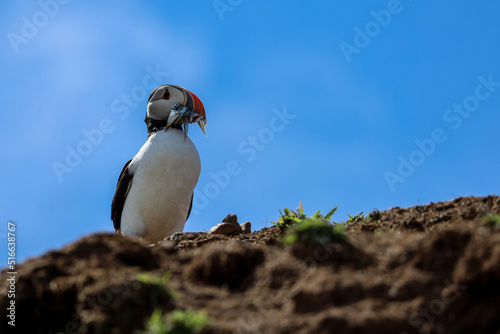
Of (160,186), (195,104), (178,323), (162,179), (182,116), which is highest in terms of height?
(195,104)

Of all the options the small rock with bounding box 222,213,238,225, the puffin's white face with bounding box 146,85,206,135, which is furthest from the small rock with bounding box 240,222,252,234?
the puffin's white face with bounding box 146,85,206,135

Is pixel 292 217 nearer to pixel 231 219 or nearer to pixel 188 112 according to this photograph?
pixel 231 219

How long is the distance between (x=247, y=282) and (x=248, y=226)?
5813mm

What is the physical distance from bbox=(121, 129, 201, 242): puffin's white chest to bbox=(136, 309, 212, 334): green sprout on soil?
22.8 feet

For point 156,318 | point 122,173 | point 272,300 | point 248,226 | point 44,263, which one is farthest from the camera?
point 122,173

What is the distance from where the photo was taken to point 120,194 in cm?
1209

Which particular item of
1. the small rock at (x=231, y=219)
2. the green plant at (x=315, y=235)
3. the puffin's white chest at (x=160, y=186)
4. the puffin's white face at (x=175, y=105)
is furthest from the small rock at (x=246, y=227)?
the green plant at (x=315, y=235)

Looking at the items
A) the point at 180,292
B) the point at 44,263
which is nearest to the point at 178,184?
the point at 44,263

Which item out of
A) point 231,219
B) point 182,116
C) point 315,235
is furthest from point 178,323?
point 182,116

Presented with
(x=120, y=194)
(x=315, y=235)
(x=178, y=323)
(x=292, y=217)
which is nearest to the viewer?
(x=178, y=323)

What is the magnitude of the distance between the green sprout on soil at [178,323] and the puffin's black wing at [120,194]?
7483mm

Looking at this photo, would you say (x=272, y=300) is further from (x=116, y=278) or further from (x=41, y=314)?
(x=41, y=314)

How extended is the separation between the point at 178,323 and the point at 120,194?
306 inches

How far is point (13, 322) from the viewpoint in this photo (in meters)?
5.94
